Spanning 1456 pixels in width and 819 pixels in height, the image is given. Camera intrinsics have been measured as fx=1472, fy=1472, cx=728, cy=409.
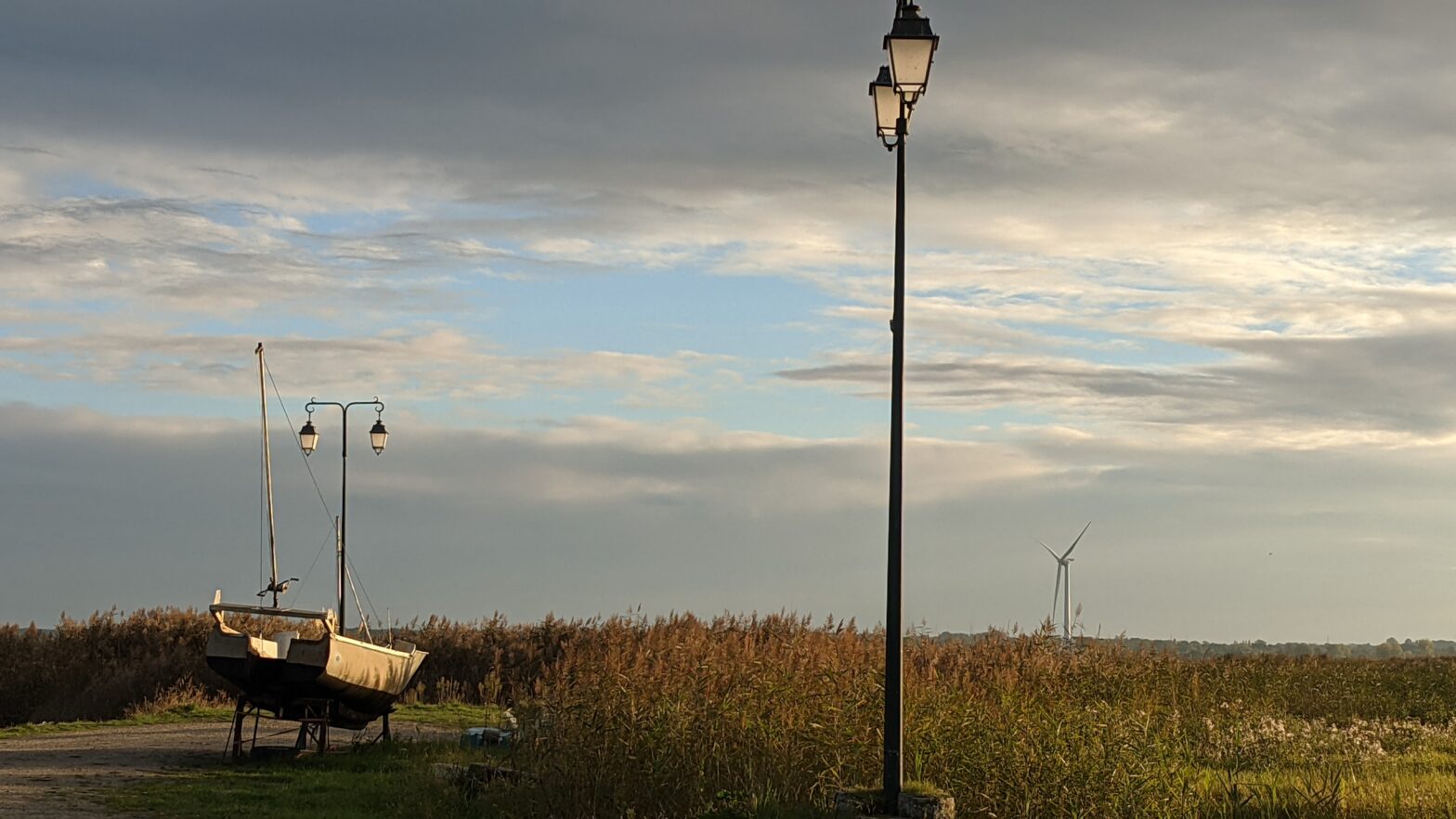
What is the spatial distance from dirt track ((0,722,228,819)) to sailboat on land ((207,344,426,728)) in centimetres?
127

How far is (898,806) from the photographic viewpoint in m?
11.9

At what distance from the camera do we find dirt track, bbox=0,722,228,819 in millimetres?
15125

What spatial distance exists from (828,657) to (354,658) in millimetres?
6639

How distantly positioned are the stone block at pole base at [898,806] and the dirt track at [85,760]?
7579 mm

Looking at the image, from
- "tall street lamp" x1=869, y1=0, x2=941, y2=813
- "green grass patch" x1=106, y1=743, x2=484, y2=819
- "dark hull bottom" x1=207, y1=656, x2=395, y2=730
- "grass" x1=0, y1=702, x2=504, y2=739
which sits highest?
"tall street lamp" x1=869, y1=0, x2=941, y2=813

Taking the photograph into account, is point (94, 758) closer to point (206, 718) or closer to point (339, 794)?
point (339, 794)

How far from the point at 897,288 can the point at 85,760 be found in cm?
1262

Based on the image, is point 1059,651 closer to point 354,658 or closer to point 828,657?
point 828,657

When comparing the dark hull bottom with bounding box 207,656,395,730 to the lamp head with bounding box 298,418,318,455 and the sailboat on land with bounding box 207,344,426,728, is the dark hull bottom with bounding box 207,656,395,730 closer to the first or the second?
the sailboat on land with bounding box 207,344,426,728

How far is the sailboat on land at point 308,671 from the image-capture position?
1898 cm

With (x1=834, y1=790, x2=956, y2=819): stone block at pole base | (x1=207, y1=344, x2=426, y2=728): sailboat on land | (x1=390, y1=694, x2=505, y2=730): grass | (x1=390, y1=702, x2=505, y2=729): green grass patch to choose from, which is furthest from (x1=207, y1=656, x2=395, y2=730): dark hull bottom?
(x1=834, y1=790, x2=956, y2=819): stone block at pole base

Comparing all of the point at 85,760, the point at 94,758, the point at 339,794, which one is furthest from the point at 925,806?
the point at 94,758

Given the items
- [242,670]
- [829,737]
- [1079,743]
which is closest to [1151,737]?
[1079,743]

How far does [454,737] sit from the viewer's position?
2150 cm
